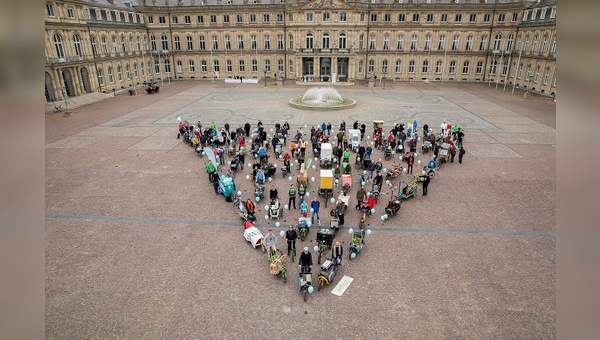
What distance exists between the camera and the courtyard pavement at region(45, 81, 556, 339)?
12.0 metres

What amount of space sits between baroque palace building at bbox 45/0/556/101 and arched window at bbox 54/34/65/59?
8.57 metres

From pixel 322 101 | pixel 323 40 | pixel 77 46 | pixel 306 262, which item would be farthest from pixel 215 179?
pixel 323 40

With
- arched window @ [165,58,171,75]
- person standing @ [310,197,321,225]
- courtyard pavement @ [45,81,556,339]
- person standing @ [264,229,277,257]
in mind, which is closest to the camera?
courtyard pavement @ [45,81,556,339]

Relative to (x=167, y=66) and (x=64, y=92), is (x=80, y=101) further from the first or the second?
(x=167, y=66)

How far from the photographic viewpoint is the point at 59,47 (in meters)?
45.2

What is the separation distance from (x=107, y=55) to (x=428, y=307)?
185ft

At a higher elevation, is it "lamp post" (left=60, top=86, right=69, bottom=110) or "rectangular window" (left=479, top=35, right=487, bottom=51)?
"rectangular window" (left=479, top=35, right=487, bottom=51)

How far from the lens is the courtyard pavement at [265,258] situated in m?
12.0

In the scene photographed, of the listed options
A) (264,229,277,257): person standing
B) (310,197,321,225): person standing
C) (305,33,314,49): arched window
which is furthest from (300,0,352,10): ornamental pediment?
(264,229,277,257): person standing

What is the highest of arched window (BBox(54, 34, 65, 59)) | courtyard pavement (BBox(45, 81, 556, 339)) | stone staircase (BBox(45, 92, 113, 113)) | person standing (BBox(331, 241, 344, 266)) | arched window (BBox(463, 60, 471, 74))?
arched window (BBox(54, 34, 65, 59))

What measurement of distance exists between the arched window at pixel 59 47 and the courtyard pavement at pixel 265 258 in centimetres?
2225

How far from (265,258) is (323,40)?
5484 cm

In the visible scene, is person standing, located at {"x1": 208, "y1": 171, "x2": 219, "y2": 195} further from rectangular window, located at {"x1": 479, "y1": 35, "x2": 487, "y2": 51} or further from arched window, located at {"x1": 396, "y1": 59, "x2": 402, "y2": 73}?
rectangular window, located at {"x1": 479, "y1": 35, "x2": 487, "y2": 51}
